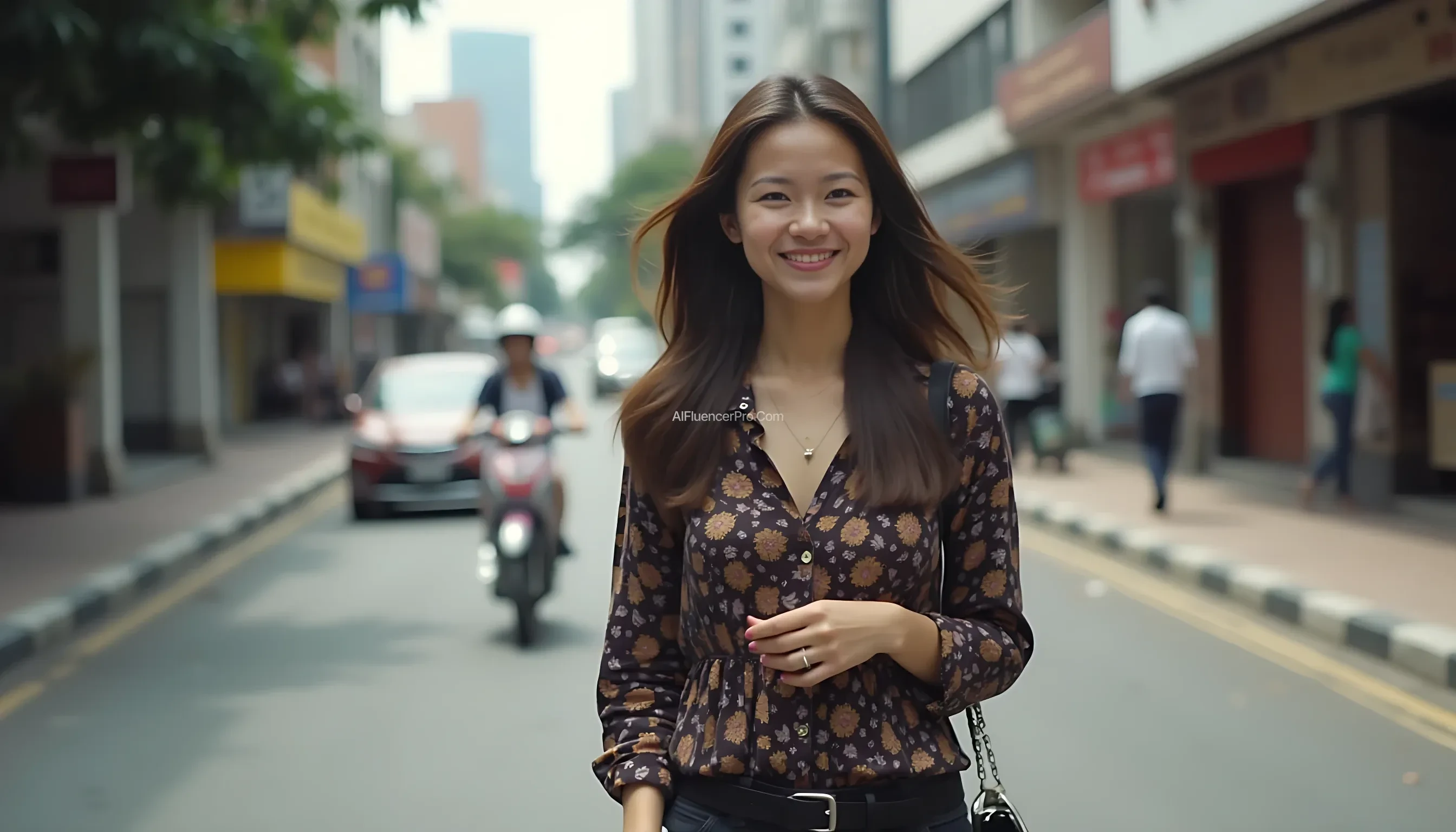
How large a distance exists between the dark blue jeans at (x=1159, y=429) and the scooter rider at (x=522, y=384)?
5.76 metres

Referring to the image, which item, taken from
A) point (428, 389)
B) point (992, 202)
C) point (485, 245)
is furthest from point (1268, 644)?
point (485, 245)

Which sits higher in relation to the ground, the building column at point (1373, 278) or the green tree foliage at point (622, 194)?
the green tree foliage at point (622, 194)

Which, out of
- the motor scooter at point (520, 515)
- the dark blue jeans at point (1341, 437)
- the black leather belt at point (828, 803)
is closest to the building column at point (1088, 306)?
the dark blue jeans at point (1341, 437)

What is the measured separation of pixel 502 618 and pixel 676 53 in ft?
413

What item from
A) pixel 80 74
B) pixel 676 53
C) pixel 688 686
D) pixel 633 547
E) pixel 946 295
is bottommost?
pixel 688 686

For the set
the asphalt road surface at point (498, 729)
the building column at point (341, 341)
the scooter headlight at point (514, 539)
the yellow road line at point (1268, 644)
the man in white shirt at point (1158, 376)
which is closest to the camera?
the asphalt road surface at point (498, 729)

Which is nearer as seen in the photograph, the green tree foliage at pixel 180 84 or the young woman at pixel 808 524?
the young woman at pixel 808 524

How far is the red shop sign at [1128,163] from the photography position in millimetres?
18641

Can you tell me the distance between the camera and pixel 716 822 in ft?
7.11

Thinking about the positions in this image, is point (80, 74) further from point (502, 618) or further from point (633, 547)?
point (633, 547)

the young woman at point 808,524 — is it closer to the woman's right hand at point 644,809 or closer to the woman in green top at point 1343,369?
the woman's right hand at point 644,809

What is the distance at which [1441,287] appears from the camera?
13203 mm

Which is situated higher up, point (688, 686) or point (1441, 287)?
point (1441, 287)

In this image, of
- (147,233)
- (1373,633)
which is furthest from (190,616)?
(147,233)
